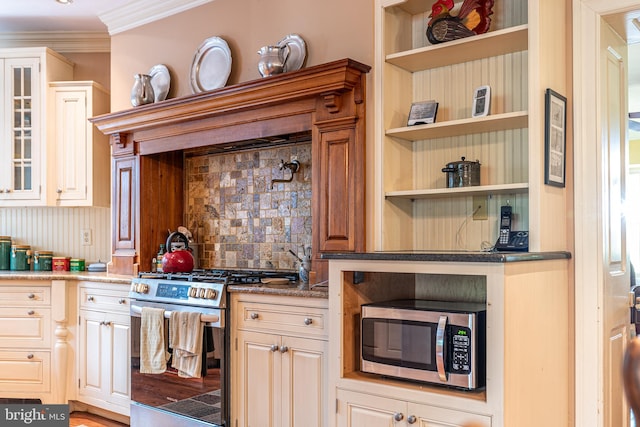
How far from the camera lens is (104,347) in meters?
4.01

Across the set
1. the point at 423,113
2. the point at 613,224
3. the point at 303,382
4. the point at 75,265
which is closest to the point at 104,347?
the point at 75,265

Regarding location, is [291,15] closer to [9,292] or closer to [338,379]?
[338,379]

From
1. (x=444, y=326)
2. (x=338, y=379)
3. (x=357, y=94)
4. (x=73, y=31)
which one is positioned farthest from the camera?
(x=73, y=31)

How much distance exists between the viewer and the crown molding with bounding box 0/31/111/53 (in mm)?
5066

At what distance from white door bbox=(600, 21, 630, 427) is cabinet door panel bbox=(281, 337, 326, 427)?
1220mm

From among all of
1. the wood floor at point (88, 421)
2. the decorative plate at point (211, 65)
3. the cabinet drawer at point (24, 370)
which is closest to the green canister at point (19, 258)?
the cabinet drawer at point (24, 370)

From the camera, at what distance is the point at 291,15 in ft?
11.5

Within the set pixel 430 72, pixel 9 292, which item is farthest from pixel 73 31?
pixel 430 72

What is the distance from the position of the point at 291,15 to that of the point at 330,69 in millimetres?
649

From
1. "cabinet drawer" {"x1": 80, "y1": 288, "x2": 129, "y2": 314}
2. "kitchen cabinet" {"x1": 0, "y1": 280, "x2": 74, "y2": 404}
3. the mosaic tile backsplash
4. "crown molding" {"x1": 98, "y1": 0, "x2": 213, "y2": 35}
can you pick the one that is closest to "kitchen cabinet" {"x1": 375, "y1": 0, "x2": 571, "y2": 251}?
the mosaic tile backsplash

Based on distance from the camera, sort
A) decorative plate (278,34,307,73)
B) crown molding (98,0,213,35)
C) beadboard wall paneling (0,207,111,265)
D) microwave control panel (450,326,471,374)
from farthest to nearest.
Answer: beadboard wall paneling (0,207,111,265)
crown molding (98,0,213,35)
decorative plate (278,34,307,73)
microwave control panel (450,326,471,374)

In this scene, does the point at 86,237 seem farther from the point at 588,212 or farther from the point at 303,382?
the point at 588,212

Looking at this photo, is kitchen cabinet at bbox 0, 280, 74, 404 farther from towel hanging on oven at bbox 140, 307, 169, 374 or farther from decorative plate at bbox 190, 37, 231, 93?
decorative plate at bbox 190, 37, 231, 93

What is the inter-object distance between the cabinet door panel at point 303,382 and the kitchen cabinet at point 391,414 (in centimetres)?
29
